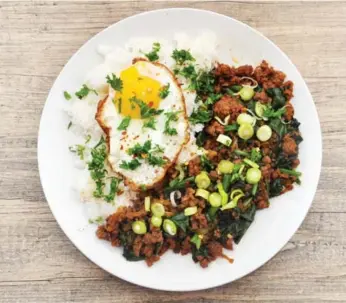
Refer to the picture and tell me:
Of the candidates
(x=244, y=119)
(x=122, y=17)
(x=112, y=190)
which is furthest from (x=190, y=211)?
(x=122, y=17)

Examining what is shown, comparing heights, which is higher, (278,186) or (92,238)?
(278,186)

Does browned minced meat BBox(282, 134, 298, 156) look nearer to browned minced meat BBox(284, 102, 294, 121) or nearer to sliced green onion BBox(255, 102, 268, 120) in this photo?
browned minced meat BBox(284, 102, 294, 121)

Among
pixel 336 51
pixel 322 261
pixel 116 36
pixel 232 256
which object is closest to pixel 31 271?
pixel 232 256

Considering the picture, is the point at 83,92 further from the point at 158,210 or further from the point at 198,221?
the point at 198,221

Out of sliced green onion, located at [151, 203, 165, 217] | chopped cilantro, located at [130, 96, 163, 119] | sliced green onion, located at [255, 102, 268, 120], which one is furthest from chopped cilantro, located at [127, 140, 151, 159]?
sliced green onion, located at [255, 102, 268, 120]

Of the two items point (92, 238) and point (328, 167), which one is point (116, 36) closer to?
point (92, 238)

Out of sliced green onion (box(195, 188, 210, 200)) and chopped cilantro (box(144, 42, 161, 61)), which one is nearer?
sliced green onion (box(195, 188, 210, 200))
